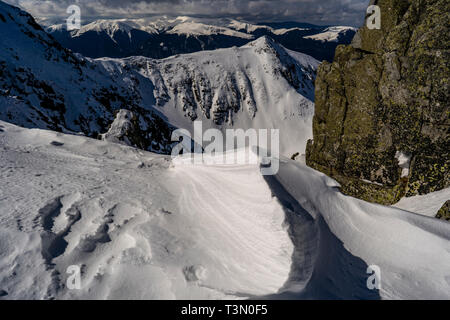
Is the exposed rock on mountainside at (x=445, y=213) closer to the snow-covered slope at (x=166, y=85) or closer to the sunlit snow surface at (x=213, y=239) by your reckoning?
the sunlit snow surface at (x=213, y=239)

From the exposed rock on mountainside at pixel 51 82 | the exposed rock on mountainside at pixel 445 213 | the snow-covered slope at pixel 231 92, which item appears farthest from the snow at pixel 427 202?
the snow-covered slope at pixel 231 92

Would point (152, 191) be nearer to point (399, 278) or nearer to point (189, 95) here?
point (399, 278)

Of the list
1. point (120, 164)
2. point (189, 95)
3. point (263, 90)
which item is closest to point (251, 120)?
point (263, 90)

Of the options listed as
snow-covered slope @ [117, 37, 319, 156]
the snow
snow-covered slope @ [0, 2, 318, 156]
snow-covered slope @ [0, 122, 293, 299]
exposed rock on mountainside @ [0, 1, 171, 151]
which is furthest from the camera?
snow-covered slope @ [117, 37, 319, 156]

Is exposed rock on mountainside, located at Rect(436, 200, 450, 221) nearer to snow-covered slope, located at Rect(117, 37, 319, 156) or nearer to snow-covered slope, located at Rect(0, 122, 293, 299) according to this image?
snow-covered slope, located at Rect(0, 122, 293, 299)

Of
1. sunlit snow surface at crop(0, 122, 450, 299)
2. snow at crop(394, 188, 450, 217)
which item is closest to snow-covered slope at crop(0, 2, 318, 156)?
snow at crop(394, 188, 450, 217)
